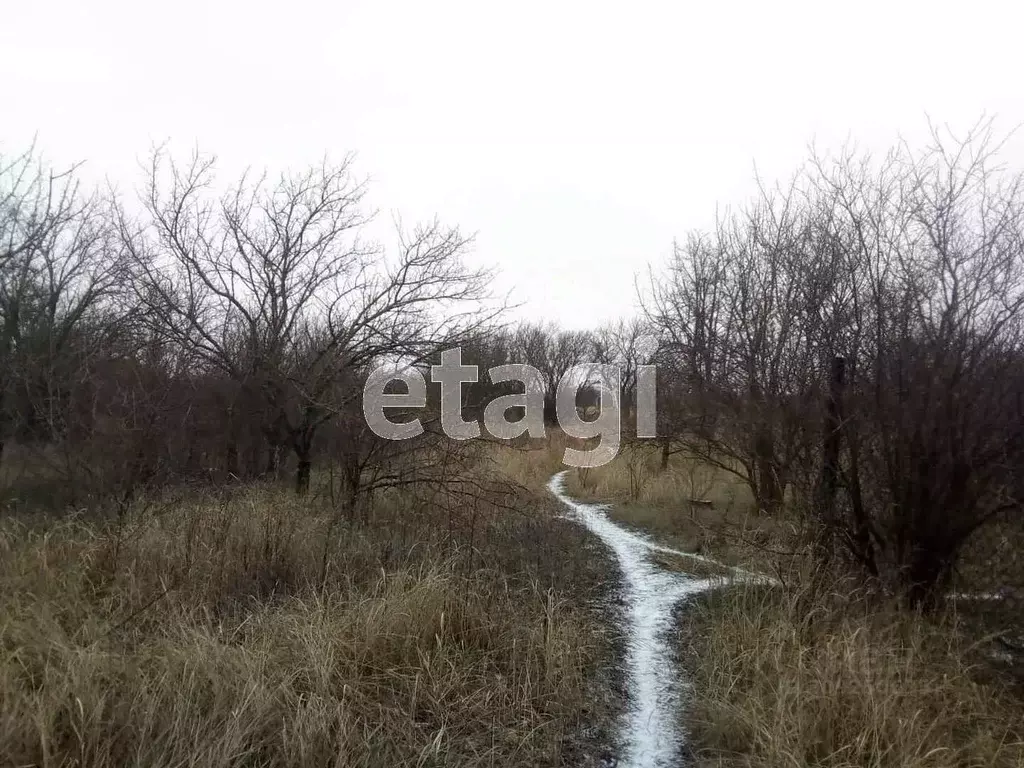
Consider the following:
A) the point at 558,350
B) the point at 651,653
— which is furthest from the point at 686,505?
the point at 558,350

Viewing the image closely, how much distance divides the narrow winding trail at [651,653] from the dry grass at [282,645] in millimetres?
215

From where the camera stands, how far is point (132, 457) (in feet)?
21.6

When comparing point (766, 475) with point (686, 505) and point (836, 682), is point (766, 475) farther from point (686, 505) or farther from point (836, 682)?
point (836, 682)

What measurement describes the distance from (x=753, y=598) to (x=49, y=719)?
4.42 meters

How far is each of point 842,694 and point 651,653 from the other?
1663 mm

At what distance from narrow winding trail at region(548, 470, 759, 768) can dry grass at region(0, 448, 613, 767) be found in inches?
8.5

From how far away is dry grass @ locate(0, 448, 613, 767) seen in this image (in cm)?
272

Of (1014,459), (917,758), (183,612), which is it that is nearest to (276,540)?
(183,612)

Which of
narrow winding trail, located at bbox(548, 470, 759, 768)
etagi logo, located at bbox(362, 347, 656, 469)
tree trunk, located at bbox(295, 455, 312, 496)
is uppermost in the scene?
etagi logo, located at bbox(362, 347, 656, 469)

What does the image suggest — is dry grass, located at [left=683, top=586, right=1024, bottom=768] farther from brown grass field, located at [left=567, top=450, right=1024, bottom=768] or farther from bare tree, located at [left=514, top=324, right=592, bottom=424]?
bare tree, located at [left=514, top=324, right=592, bottom=424]

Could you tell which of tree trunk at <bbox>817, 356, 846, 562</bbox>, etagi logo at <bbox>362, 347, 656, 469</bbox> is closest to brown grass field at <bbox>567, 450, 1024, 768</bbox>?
tree trunk at <bbox>817, 356, 846, 562</bbox>

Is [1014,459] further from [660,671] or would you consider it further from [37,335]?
[37,335]

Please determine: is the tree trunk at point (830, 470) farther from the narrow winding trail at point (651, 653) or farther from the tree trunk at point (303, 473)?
the tree trunk at point (303, 473)

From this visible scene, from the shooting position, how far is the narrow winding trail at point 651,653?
3.36 meters
